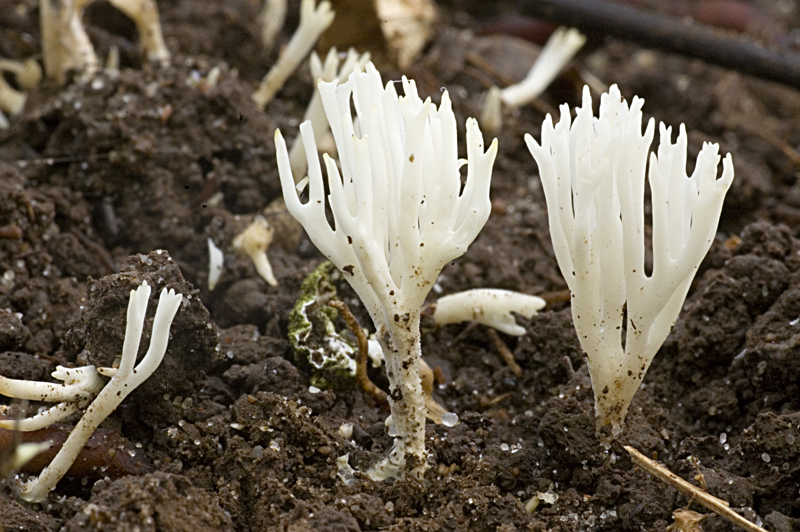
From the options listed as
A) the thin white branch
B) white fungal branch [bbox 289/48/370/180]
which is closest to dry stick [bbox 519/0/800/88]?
white fungal branch [bbox 289/48/370/180]

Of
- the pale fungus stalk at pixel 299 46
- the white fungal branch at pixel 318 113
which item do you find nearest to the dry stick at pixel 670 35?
the pale fungus stalk at pixel 299 46

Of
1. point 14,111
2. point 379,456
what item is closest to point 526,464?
point 379,456

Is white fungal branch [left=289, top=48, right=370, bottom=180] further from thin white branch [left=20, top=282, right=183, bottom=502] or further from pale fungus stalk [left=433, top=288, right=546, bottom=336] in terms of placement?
thin white branch [left=20, top=282, right=183, bottom=502]

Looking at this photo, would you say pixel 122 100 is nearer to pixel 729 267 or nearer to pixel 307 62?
pixel 307 62

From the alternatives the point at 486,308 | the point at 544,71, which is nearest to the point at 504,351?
the point at 486,308

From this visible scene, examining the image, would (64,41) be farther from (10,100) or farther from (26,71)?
(10,100)

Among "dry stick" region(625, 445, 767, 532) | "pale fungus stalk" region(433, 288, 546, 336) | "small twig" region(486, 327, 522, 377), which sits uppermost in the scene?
"pale fungus stalk" region(433, 288, 546, 336)

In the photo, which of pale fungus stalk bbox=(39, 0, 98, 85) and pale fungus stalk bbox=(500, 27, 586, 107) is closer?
pale fungus stalk bbox=(39, 0, 98, 85)
